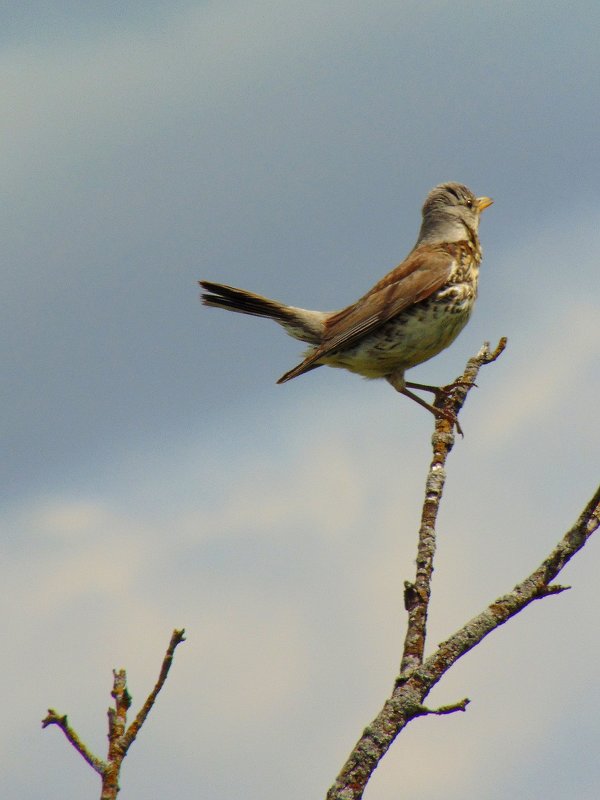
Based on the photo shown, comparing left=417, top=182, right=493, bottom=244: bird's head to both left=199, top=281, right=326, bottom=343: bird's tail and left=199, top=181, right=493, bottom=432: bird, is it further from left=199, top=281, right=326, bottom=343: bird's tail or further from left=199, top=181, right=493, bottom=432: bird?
left=199, top=281, right=326, bottom=343: bird's tail

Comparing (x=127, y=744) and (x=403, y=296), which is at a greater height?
(x=403, y=296)

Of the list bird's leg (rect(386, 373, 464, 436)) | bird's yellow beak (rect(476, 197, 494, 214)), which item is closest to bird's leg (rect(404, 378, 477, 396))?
bird's leg (rect(386, 373, 464, 436))

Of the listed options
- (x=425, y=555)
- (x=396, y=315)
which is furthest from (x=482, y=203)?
(x=425, y=555)

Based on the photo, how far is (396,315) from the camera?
438 inches

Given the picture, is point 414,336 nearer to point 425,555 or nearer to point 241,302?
point 241,302

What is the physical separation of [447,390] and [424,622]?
16.9 feet

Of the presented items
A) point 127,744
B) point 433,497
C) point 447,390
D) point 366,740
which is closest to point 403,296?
point 447,390

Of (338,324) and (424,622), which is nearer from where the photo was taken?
(424,622)

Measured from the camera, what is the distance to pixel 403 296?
1121cm

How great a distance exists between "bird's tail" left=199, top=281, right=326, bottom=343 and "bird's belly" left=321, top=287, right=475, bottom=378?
2.60ft

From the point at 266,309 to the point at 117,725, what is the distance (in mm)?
8848

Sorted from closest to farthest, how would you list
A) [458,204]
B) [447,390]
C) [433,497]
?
1. [433,497]
2. [447,390]
3. [458,204]

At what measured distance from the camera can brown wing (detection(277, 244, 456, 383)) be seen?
11148 mm

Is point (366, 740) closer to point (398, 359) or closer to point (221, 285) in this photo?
point (398, 359)
